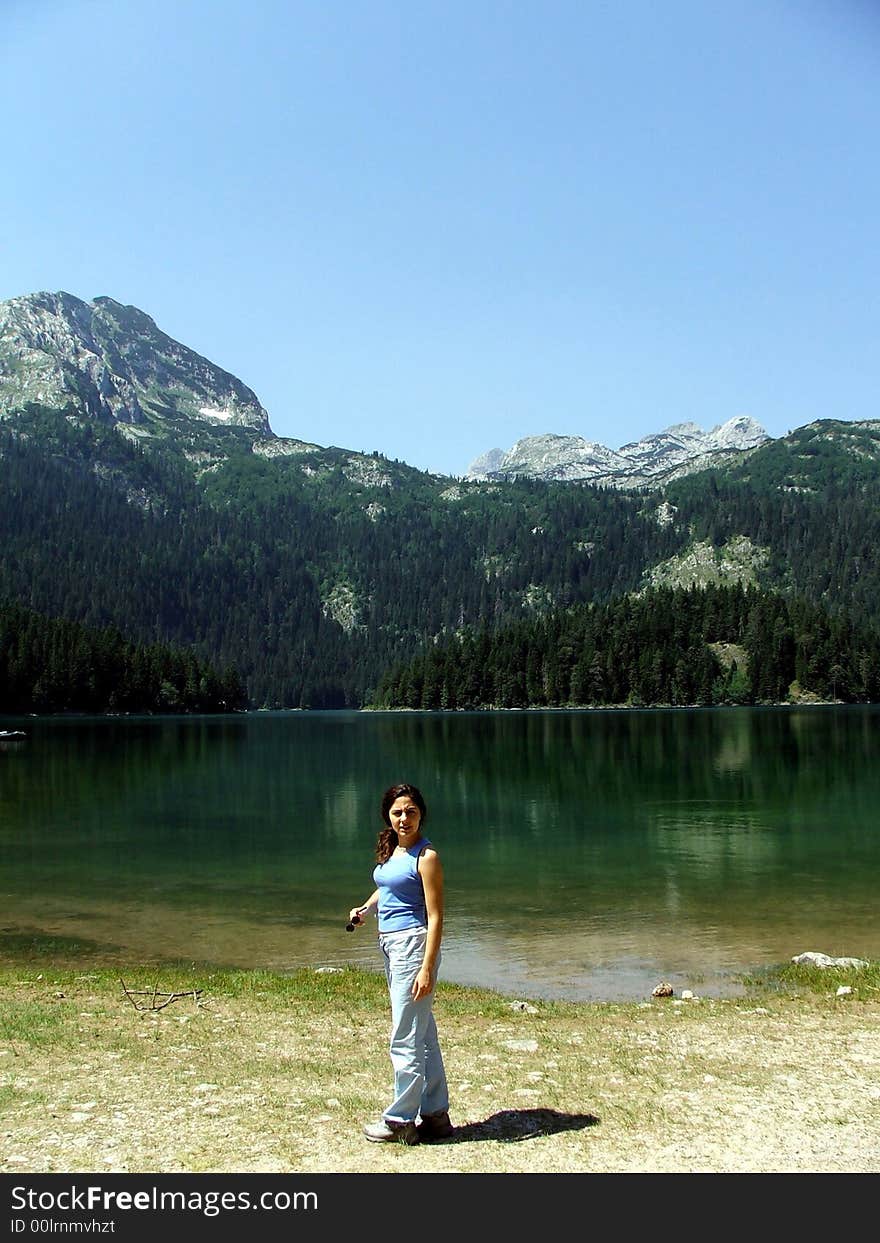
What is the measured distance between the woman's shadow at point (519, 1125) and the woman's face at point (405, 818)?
3.53 meters

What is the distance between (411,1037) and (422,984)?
772mm

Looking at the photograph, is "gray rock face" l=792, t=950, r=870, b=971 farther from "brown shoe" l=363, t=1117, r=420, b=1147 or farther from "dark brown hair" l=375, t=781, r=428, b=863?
"dark brown hair" l=375, t=781, r=428, b=863

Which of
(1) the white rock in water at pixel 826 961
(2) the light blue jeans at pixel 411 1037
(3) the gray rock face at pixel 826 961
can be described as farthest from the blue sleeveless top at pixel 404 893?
(1) the white rock in water at pixel 826 961

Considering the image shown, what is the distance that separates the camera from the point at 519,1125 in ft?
39.0

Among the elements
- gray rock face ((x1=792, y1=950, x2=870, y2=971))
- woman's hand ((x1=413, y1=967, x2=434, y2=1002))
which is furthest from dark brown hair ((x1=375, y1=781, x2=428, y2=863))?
gray rock face ((x1=792, y1=950, x2=870, y2=971))

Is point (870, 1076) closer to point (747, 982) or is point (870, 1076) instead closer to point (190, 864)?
point (747, 982)

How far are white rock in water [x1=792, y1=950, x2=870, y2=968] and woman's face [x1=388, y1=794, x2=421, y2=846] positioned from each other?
52.1ft

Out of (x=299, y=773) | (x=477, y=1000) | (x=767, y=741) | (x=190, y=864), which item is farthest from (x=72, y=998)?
(x=767, y=741)

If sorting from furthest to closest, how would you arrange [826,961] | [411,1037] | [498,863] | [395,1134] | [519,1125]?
[498,863] → [826,961] → [519,1125] → [411,1037] → [395,1134]

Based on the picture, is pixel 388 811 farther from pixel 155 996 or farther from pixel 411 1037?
pixel 155 996

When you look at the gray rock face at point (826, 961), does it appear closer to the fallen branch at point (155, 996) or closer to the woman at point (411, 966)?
the fallen branch at point (155, 996)

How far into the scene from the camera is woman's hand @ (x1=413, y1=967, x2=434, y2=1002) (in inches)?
449

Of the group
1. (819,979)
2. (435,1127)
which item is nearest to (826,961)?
(819,979)
